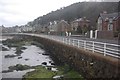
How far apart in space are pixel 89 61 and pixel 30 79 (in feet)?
24.6

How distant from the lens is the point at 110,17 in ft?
204

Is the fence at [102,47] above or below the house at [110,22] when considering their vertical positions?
below

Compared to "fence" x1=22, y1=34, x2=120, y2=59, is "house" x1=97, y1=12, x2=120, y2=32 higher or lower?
higher

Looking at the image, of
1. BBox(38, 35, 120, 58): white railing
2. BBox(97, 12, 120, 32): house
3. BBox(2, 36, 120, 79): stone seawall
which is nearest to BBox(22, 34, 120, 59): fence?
BBox(38, 35, 120, 58): white railing

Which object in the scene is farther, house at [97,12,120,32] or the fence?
house at [97,12,120,32]

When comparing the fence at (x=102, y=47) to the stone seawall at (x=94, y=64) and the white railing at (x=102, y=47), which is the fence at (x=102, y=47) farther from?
the stone seawall at (x=94, y=64)

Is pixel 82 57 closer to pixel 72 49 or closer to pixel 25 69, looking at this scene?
pixel 72 49

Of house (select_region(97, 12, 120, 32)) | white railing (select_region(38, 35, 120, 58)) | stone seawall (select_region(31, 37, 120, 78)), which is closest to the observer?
stone seawall (select_region(31, 37, 120, 78))

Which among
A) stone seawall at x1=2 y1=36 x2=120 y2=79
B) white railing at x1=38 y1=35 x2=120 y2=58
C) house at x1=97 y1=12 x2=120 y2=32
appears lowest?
stone seawall at x1=2 y1=36 x2=120 y2=79

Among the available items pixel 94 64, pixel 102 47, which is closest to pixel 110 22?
pixel 94 64

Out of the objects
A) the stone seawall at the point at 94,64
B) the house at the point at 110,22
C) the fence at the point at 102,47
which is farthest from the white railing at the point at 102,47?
the house at the point at 110,22

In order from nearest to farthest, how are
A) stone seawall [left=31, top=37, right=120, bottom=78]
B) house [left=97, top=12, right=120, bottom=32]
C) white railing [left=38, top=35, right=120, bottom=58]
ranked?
1. stone seawall [left=31, top=37, right=120, bottom=78]
2. white railing [left=38, top=35, right=120, bottom=58]
3. house [left=97, top=12, right=120, bottom=32]

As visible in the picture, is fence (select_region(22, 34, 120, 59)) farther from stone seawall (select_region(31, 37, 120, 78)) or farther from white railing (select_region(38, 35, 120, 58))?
stone seawall (select_region(31, 37, 120, 78))

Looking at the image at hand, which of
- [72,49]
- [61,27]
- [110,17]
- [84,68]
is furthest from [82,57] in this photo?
[61,27]
